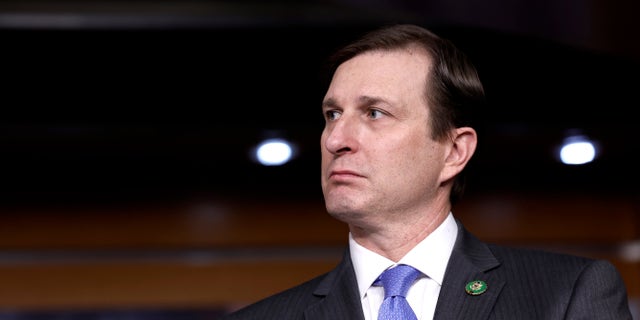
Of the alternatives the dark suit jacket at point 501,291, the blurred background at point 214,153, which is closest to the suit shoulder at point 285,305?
the dark suit jacket at point 501,291

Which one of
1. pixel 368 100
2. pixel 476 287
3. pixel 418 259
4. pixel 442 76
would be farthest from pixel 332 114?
pixel 476 287

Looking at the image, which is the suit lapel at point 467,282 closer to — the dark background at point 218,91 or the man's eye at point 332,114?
the man's eye at point 332,114

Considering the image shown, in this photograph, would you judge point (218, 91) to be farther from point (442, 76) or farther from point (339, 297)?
point (339, 297)

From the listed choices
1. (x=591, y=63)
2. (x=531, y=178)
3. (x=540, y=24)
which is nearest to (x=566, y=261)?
(x=540, y=24)

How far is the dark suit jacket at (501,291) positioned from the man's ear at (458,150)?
4.7 inches

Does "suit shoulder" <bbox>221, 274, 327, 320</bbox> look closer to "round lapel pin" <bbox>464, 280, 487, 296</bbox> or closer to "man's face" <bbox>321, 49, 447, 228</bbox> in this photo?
"man's face" <bbox>321, 49, 447, 228</bbox>

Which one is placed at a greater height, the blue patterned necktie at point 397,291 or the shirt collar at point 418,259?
the shirt collar at point 418,259

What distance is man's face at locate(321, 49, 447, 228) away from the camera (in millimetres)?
1840

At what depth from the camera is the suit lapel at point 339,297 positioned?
1.83m

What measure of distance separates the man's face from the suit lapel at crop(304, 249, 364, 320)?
118mm

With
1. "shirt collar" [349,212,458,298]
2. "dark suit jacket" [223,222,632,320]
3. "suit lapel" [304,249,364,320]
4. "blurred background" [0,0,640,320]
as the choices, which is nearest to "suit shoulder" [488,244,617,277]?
"dark suit jacket" [223,222,632,320]

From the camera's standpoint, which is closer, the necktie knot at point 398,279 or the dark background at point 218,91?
the necktie knot at point 398,279

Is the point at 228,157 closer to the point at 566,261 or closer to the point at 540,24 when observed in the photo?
the point at 540,24

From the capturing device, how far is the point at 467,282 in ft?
5.95
